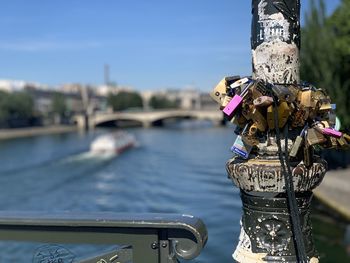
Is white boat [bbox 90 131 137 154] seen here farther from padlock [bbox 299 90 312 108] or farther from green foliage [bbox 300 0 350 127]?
padlock [bbox 299 90 312 108]

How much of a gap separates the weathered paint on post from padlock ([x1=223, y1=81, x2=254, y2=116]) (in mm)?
116

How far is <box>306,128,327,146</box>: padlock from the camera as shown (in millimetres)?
1683

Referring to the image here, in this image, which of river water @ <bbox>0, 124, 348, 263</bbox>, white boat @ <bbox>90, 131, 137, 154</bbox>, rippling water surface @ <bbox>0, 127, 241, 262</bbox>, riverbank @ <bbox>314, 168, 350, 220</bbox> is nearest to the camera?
riverbank @ <bbox>314, 168, 350, 220</bbox>

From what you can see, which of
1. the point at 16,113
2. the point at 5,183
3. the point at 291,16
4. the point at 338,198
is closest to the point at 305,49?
the point at 338,198

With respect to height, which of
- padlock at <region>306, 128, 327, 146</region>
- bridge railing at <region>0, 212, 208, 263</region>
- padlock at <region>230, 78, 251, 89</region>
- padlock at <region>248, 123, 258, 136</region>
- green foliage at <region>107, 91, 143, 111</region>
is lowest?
green foliage at <region>107, 91, 143, 111</region>

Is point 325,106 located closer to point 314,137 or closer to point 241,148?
point 314,137

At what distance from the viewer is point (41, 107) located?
339 feet

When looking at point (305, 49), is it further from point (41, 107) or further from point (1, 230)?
point (41, 107)

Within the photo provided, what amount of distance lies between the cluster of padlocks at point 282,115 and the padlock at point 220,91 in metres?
0.02

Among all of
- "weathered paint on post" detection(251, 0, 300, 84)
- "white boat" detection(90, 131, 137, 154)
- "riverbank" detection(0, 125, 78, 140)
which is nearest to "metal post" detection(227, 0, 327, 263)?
"weathered paint on post" detection(251, 0, 300, 84)

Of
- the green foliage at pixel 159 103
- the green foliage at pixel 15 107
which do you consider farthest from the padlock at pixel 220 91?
the green foliage at pixel 159 103

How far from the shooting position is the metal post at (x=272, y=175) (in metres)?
1.69

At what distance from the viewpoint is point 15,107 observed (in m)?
79.2

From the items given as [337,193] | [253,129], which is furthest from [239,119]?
[337,193]
